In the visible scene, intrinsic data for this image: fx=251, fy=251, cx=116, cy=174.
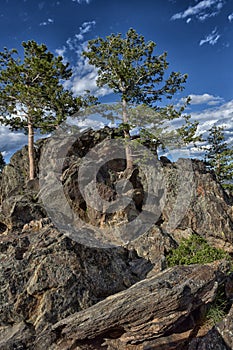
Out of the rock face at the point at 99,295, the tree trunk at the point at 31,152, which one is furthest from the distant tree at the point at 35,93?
the rock face at the point at 99,295

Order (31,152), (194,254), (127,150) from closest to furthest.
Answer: (194,254) → (127,150) → (31,152)

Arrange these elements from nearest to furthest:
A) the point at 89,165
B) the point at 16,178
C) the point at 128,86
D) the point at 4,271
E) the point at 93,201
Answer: the point at 4,271 → the point at 93,201 → the point at 89,165 → the point at 128,86 → the point at 16,178

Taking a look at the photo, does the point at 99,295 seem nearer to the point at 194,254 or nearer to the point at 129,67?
the point at 194,254

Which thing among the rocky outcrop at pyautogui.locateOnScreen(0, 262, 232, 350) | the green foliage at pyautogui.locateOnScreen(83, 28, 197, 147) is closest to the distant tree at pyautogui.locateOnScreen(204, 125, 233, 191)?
the green foliage at pyautogui.locateOnScreen(83, 28, 197, 147)

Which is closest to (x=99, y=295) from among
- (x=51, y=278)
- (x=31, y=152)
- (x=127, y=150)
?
(x=51, y=278)

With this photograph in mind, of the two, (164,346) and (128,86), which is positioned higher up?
(128,86)

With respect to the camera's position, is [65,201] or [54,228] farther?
[65,201]

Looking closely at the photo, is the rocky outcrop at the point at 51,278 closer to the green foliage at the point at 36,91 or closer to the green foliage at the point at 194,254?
the green foliage at the point at 194,254

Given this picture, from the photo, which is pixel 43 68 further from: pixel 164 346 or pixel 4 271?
pixel 164 346

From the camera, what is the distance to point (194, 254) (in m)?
13.6

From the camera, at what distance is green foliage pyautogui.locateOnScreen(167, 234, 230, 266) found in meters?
12.6

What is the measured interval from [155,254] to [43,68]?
23.0 m

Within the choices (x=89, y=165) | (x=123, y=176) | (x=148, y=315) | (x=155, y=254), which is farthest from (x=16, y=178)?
(x=148, y=315)

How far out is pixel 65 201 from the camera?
2088 cm
